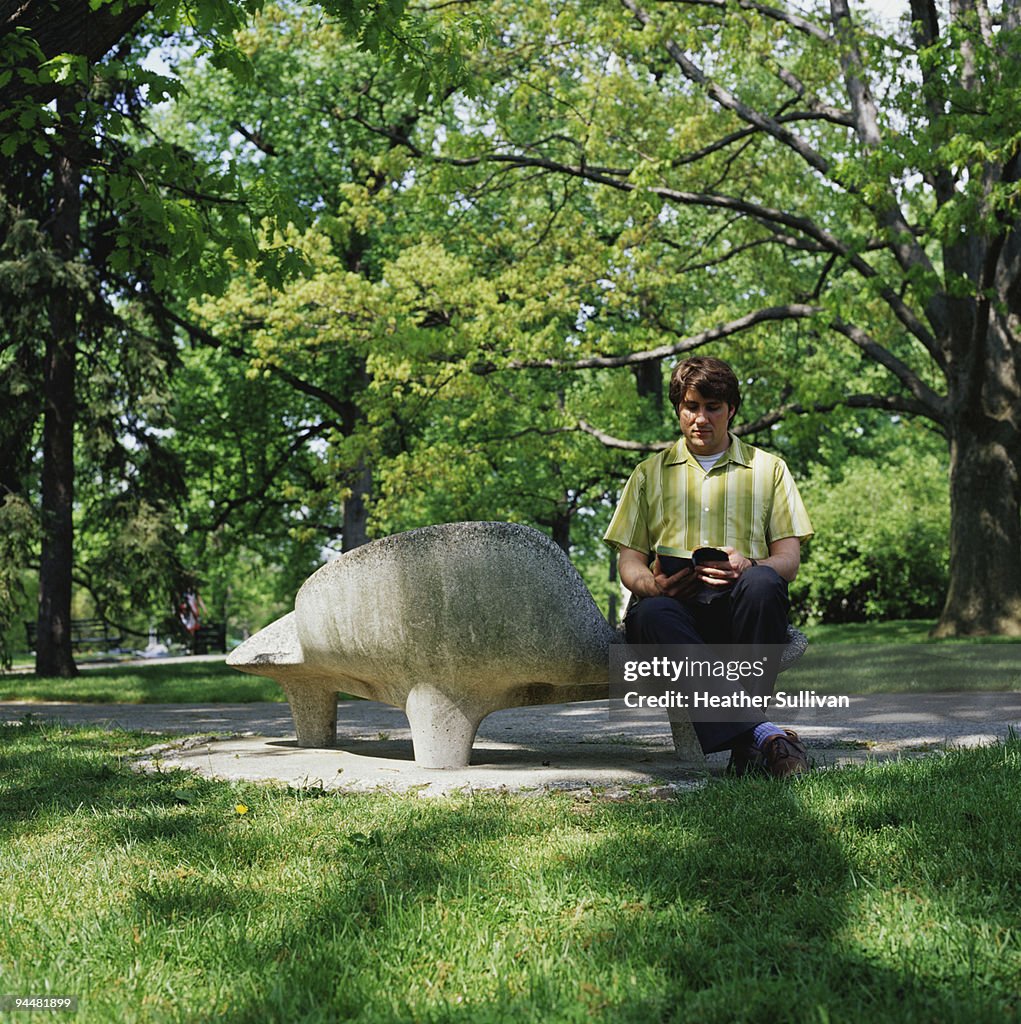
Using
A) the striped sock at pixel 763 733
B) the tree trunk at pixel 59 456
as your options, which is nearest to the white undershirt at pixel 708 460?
the striped sock at pixel 763 733

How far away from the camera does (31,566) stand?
1520 cm

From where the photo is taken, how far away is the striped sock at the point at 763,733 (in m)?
4.40

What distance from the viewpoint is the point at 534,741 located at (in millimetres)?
6648

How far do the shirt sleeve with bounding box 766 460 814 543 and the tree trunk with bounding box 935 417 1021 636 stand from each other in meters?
11.5

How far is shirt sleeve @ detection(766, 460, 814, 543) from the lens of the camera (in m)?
4.87

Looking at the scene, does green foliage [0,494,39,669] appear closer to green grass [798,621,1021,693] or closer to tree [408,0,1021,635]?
tree [408,0,1021,635]

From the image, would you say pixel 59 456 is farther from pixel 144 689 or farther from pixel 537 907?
pixel 537 907

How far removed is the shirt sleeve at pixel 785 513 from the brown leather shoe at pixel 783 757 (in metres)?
0.90

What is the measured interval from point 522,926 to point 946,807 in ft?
5.16

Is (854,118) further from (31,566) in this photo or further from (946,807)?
(946,807)

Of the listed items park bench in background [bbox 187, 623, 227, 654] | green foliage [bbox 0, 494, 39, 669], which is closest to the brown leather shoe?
green foliage [bbox 0, 494, 39, 669]

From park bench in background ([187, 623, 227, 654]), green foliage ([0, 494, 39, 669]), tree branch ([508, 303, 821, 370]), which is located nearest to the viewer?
green foliage ([0, 494, 39, 669])

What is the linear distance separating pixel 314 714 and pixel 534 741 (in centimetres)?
133

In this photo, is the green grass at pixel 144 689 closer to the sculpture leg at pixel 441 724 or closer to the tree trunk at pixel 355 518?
the sculpture leg at pixel 441 724
